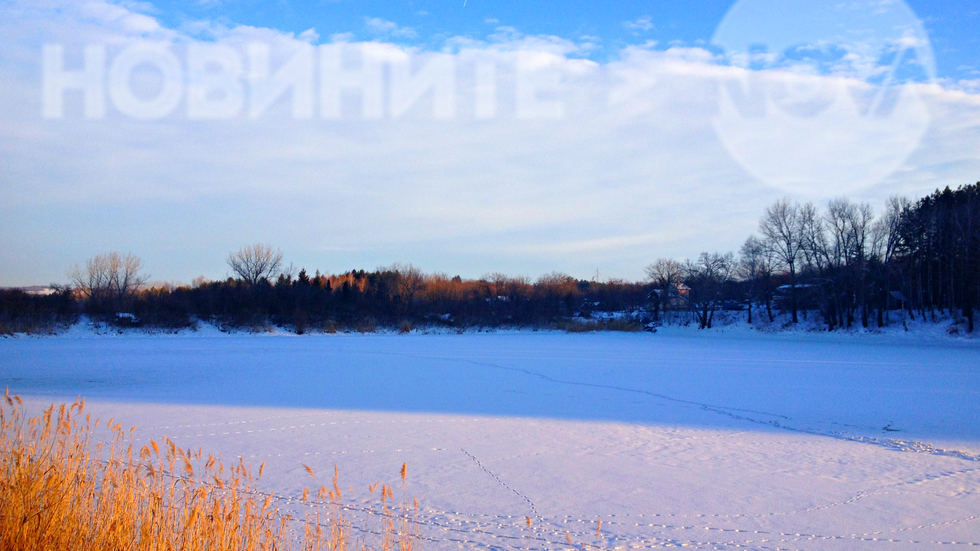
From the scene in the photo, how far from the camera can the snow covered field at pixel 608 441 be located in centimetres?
451

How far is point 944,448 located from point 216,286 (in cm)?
4682

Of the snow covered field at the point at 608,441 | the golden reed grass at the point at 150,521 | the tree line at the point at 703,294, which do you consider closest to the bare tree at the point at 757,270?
the tree line at the point at 703,294

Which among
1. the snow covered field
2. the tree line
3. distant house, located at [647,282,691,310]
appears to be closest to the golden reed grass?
the snow covered field

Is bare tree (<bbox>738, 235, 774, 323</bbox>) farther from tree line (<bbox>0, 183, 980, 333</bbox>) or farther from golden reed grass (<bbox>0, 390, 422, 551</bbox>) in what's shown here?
golden reed grass (<bbox>0, 390, 422, 551</bbox>)

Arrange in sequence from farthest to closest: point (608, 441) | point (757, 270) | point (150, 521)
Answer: point (757, 270)
point (608, 441)
point (150, 521)

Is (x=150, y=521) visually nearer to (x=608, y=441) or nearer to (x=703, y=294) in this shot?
(x=608, y=441)

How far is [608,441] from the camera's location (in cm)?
726

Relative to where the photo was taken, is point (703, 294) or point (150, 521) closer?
point (150, 521)

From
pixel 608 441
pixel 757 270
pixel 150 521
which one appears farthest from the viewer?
pixel 757 270

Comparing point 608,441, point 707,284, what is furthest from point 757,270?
point 608,441

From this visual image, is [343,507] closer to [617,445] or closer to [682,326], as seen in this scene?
[617,445]

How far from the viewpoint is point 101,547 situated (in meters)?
3.20

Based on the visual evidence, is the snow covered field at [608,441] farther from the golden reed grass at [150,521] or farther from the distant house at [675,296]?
the distant house at [675,296]

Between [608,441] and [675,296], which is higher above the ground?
[675,296]
